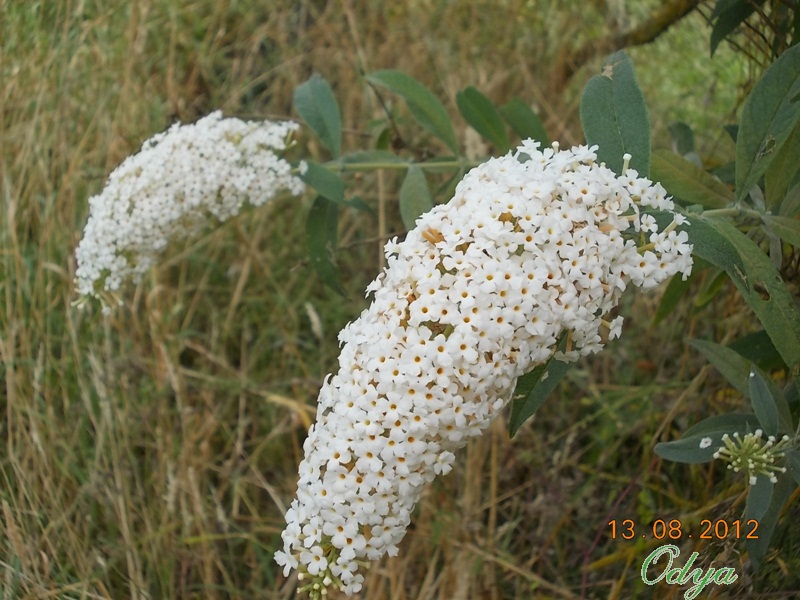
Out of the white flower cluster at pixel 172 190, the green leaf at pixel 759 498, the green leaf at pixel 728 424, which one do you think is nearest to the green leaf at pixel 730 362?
the green leaf at pixel 728 424

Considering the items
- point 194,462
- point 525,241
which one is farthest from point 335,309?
point 525,241

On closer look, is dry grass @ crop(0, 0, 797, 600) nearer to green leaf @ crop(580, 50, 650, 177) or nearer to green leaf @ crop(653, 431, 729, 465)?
green leaf @ crop(653, 431, 729, 465)

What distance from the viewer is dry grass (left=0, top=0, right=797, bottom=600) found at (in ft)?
7.20

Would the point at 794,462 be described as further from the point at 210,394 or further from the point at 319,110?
the point at 210,394

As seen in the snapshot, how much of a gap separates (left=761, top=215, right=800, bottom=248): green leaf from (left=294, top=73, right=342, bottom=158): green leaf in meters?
1.13

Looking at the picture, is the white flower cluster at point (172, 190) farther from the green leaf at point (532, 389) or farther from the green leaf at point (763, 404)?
the green leaf at point (763, 404)

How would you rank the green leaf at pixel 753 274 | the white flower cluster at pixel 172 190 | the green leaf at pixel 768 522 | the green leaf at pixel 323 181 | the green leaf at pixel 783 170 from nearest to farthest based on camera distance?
the green leaf at pixel 753 274, the green leaf at pixel 768 522, the green leaf at pixel 783 170, the white flower cluster at pixel 172 190, the green leaf at pixel 323 181

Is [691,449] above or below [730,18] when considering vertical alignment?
below

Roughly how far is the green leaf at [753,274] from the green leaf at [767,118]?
0.15m

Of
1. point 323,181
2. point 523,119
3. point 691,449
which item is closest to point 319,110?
point 323,181

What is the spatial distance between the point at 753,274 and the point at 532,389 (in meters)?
0.44

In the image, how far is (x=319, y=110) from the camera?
227 cm

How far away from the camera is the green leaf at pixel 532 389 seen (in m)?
1.46

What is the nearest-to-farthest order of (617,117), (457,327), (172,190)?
1. (457,327)
2. (617,117)
3. (172,190)
